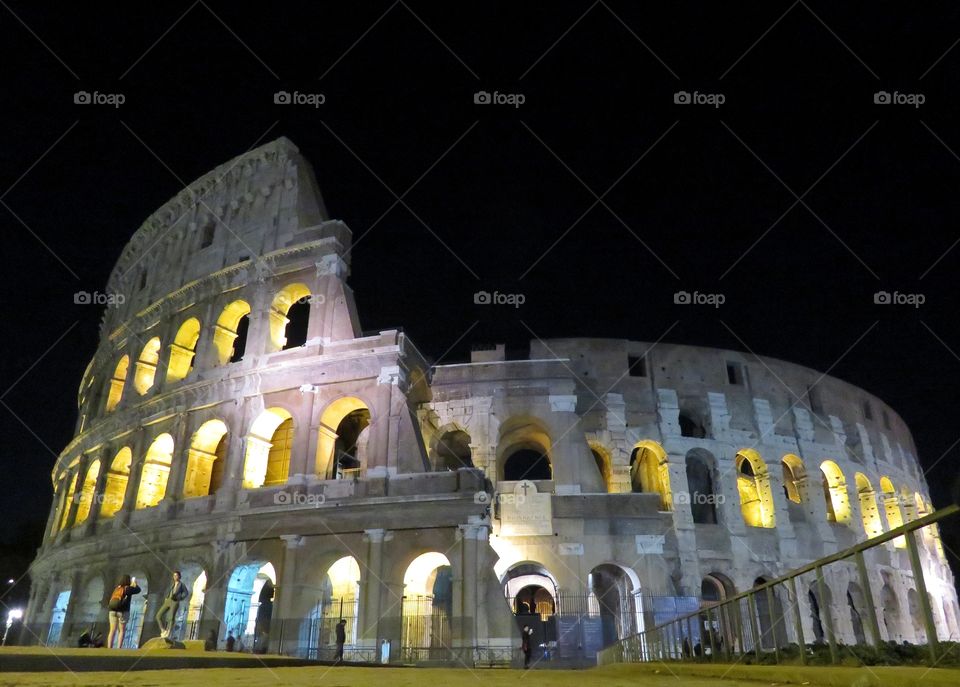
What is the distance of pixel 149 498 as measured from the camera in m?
21.8

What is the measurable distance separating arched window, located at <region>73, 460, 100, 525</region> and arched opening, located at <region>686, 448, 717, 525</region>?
22279 millimetres

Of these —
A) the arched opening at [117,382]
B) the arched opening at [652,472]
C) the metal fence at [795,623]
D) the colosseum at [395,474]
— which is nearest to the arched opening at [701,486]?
the colosseum at [395,474]

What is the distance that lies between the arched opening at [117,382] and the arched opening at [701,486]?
2293 centimetres

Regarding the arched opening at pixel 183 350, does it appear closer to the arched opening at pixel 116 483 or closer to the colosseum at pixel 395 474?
the colosseum at pixel 395 474

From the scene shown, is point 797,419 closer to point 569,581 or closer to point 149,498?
point 569,581

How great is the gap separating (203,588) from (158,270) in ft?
47.5

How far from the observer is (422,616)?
1661cm

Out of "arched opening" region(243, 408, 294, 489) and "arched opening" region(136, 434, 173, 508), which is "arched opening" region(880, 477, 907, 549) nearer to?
"arched opening" region(243, 408, 294, 489)

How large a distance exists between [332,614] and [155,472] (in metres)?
8.15

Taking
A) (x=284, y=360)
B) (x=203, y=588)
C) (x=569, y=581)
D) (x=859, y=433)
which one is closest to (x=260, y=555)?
(x=203, y=588)

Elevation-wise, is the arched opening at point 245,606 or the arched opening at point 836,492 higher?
the arched opening at point 836,492

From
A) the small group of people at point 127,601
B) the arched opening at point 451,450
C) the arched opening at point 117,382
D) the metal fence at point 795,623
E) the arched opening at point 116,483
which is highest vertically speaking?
the arched opening at point 117,382

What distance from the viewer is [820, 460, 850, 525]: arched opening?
2600cm

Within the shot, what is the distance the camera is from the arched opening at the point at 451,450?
78.2 ft
